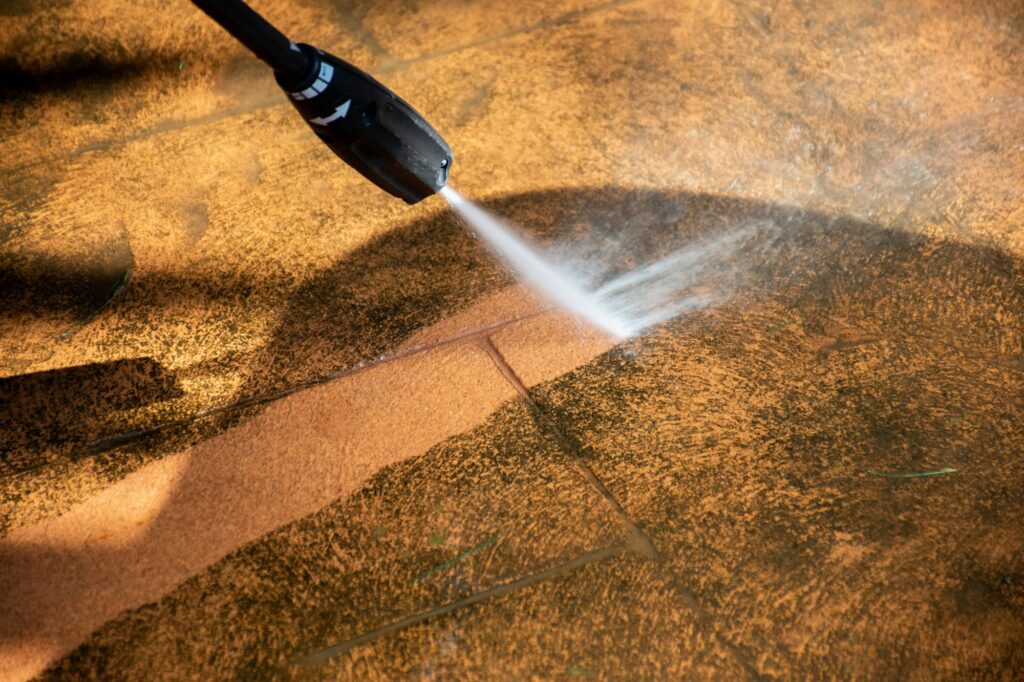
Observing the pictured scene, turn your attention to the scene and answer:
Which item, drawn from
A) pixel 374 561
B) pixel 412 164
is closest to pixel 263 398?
pixel 374 561

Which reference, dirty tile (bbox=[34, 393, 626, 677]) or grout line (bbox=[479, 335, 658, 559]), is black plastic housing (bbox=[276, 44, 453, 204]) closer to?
grout line (bbox=[479, 335, 658, 559])

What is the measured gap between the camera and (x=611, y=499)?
1.68 metres

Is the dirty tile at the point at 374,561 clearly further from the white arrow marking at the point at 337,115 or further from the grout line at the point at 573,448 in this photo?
the white arrow marking at the point at 337,115

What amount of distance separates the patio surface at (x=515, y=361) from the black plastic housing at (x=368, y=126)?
0.56 m

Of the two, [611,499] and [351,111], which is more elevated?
[351,111]

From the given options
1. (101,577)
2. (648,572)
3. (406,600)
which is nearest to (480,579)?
(406,600)

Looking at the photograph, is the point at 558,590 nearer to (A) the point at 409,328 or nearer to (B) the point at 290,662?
(B) the point at 290,662

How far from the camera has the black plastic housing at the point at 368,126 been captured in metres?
1.44

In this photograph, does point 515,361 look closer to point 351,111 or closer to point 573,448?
point 573,448

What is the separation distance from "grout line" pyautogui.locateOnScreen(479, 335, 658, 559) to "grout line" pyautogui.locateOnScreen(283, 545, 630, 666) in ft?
0.13

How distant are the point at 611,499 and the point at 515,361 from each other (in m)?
0.50

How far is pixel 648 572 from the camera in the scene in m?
1.55

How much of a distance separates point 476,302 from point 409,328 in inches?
8.7

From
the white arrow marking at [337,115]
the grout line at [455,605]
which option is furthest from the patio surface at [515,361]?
the white arrow marking at [337,115]
